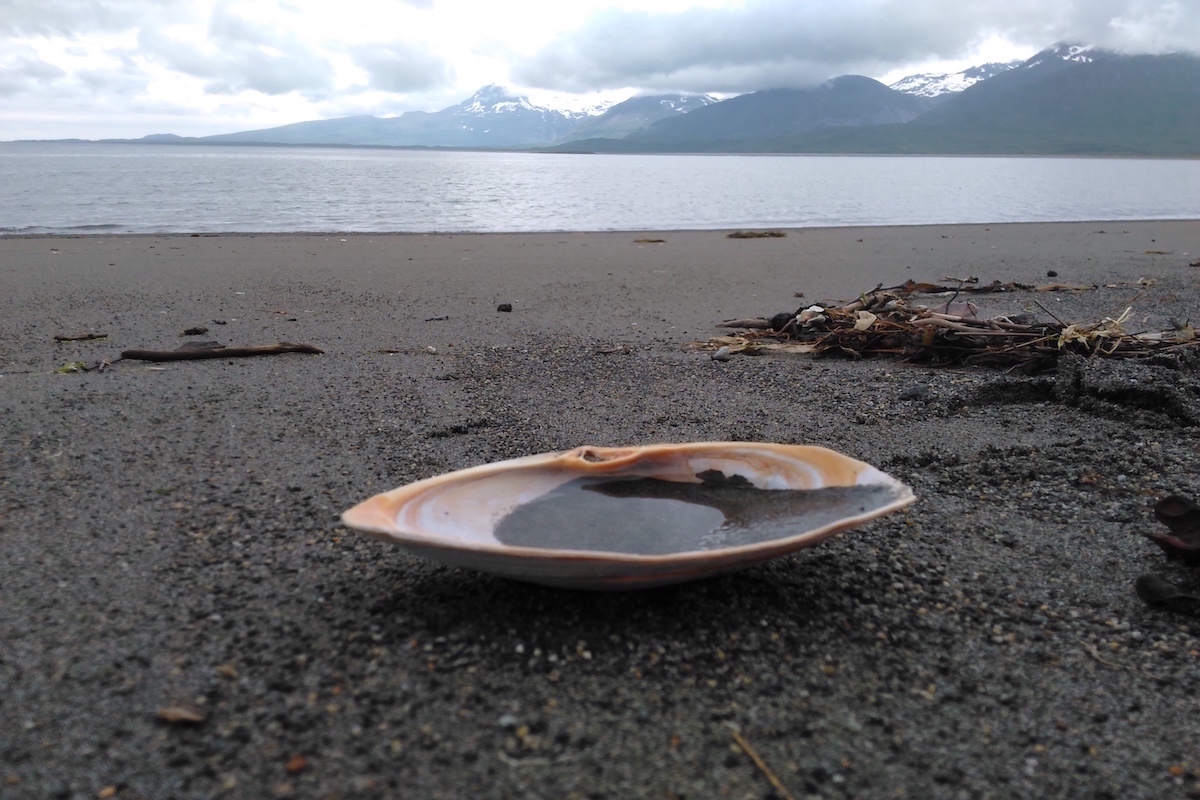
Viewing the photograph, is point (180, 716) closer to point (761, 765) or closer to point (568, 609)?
point (568, 609)

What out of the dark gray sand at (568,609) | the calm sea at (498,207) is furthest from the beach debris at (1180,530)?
the calm sea at (498,207)

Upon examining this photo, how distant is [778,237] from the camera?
1462cm

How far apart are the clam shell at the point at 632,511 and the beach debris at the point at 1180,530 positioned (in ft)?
2.69

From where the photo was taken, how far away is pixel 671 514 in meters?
2.22

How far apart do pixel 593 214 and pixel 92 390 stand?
1748 centimetres

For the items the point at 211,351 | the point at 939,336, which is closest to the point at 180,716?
the point at 211,351

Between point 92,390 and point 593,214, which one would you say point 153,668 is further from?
point 593,214

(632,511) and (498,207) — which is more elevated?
(498,207)

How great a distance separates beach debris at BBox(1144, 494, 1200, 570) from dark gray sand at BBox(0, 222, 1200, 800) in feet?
0.39

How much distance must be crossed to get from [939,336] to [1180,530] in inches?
101

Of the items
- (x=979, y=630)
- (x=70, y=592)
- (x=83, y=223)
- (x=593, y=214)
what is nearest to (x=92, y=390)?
(x=70, y=592)

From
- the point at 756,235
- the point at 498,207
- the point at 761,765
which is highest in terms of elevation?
the point at 498,207

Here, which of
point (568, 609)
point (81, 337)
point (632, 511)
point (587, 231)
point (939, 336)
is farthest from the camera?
point (587, 231)

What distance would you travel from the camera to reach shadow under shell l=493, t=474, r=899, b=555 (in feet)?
6.73
